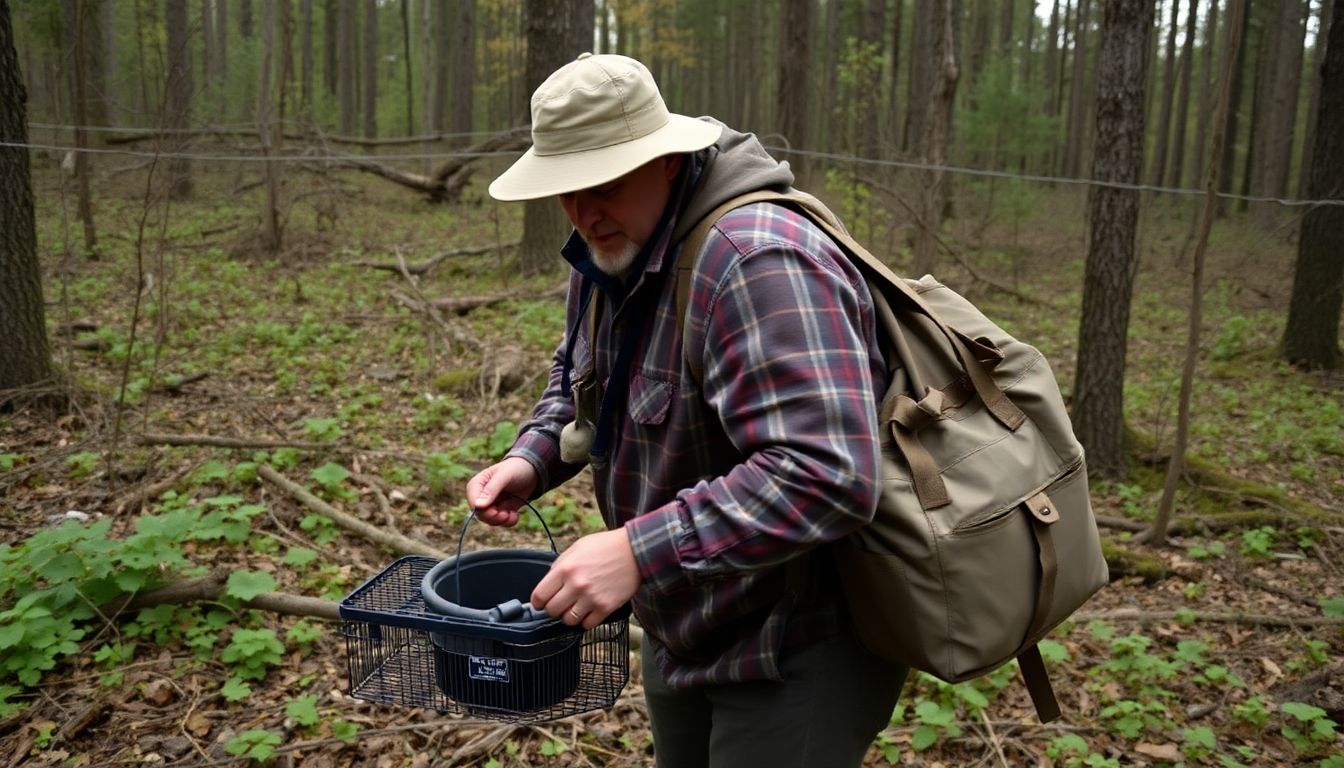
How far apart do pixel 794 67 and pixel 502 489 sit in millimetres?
11627

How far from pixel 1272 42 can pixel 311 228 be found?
25345 millimetres

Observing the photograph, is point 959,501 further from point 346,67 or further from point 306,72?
point 346,67

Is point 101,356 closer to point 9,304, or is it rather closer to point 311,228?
point 9,304

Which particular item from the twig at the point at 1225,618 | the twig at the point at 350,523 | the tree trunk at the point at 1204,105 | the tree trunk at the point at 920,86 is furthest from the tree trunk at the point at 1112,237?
the tree trunk at the point at 1204,105

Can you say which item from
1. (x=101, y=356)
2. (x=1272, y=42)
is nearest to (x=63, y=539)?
(x=101, y=356)

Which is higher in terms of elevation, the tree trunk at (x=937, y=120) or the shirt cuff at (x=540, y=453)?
the tree trunk at (x=937, y=120)

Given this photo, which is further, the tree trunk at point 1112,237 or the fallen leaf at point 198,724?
the tree trunk at point 1112,237

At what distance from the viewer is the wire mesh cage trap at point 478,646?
1.61m

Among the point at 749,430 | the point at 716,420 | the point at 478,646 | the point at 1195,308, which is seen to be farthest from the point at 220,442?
the point at 1195,308

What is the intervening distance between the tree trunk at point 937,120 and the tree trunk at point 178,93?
17.6ft

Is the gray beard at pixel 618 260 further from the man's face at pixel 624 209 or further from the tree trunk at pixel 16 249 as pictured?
the tree trunk at pixel 16 249

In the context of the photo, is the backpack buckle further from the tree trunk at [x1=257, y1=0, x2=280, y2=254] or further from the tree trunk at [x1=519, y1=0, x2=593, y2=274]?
the tree trunk at [x1=257, y1=0, x2=280, y2=254]

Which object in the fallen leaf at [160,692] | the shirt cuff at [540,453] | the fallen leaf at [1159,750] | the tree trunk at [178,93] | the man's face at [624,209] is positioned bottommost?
the fallen leaf at [1159,750]

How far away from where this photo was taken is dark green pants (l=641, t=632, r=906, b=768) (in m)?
1.57
